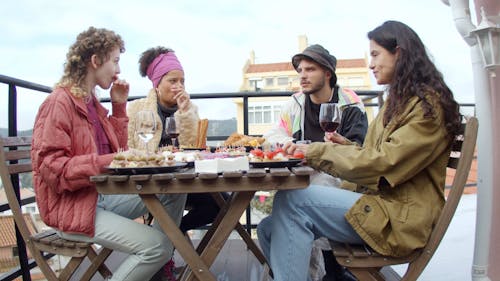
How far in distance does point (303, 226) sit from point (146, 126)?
750 millimetres

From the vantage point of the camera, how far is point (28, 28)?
15148mm

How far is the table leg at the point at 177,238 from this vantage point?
1401 millimetres

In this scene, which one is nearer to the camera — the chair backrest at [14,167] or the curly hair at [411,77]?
the curly hair at [411,77]

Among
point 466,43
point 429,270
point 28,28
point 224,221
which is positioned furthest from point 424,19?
point 28,28

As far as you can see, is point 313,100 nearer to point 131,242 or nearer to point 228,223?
point 228,223

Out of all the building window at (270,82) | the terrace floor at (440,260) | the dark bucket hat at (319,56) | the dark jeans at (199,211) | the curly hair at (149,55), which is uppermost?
the building window at (270,82)

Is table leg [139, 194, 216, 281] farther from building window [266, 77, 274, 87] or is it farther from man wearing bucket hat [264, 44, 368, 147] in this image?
building window [266, 77, 274, 87]

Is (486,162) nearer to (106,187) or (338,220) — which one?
(338,220)

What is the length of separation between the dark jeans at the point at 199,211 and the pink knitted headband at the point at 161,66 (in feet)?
2.78

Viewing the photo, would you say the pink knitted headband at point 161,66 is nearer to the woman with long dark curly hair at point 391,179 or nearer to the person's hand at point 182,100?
the person's hand at point 182,100

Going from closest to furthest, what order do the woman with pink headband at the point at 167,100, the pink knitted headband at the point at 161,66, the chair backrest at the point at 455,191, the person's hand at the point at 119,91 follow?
the chair backrest at the point at 455,191, the person's hand at the point at 119,91, the woman with pink headband at the point at 167,100, the pink knitted headband at the point at 161,66

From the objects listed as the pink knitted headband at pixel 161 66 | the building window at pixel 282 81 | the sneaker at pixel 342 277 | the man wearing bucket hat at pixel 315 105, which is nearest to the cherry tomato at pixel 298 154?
the man wearing bucket hat at pixel 315 105

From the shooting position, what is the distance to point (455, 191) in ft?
4.39

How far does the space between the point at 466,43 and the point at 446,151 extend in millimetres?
874
